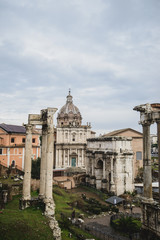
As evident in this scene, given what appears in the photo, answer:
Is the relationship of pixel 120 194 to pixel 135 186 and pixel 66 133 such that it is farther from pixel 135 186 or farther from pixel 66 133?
pixel 66 133

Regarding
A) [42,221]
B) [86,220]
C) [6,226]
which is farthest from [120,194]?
[6,226]

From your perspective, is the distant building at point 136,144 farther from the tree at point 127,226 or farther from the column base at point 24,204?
the column base at point 24,204

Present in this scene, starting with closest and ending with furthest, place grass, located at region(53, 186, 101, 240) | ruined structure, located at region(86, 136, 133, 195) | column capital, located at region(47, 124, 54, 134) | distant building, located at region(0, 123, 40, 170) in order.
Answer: grass, located at region(53, 186, 101, 240) < column capital, located at region(47, 124, 54, 134) < ruined structure, located at region(86, 136, 133, 195) < distant building, located at region(0, 123, 40, 170)

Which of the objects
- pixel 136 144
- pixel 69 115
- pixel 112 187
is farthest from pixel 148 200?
pixel 69 115

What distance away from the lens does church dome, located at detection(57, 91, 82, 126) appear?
56.6 meters

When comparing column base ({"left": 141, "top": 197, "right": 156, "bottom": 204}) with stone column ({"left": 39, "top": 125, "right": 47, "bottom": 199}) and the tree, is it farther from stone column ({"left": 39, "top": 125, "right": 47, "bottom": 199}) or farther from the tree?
stone column ({"left": 39, "top": 125, "right": 47, "bottom": 199})

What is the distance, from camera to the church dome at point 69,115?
186ft

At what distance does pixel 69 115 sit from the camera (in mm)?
56781

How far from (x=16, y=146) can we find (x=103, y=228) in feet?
82.0

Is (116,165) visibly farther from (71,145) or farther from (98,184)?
(71,145)

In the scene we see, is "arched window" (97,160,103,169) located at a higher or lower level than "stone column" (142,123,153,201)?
lower

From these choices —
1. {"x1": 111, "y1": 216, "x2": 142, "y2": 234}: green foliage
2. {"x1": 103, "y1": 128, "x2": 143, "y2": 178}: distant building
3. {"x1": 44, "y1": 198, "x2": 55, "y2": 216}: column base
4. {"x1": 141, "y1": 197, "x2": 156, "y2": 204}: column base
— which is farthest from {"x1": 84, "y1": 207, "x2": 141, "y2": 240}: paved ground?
{"x1": 103, "y1": 128, "x2": 143, "y2": 178}: distant building

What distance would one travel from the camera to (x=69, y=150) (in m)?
51.1

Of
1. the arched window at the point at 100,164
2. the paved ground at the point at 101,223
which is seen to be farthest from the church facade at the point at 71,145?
the paved ground at the point at 101,223
